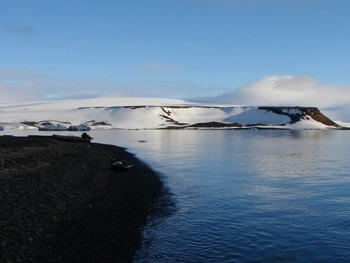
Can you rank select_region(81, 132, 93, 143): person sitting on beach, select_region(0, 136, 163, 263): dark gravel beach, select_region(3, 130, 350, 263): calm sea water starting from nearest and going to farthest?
select_region(0, 136, 163, 263): dark gravel beach
select_region(3, 130, 350, 263): calm sea water
select_region(81, 132, 93, 143): person sitting on beach

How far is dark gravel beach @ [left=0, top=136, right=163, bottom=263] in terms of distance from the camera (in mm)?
10539

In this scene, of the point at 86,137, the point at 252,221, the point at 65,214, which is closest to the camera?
the point at 65,214

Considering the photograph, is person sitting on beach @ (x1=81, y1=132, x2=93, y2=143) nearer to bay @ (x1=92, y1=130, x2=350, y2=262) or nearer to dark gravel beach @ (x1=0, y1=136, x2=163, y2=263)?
bay @ (x1=92, y1=130, x2=350, y2=262)

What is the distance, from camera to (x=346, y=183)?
27.3 m

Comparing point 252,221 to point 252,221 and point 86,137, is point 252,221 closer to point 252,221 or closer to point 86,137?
point 252,221

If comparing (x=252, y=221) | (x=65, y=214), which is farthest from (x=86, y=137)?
(x=65, y=214)

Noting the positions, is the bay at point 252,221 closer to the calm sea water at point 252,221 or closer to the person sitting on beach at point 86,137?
the calm sea water at point 252,221

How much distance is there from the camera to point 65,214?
13.8 m

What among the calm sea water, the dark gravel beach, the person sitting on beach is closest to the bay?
the calm sea water

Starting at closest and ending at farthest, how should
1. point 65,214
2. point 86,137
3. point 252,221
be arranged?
point 65,214 < point 252,221 < point 86,137

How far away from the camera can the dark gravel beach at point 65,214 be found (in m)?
10.5

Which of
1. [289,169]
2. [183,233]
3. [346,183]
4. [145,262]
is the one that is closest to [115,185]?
Answer: [183,233]

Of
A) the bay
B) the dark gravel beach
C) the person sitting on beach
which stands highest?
the person sitting on beach

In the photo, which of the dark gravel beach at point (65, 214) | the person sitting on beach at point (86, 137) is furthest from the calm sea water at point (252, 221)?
the person sitting on beach at point (86, 137)
